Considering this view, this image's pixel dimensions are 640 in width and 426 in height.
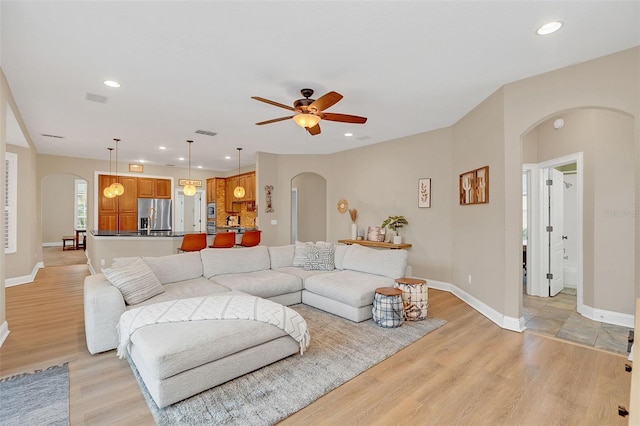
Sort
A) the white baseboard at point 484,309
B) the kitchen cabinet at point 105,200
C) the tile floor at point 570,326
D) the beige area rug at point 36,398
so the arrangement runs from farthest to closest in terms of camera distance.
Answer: the kitchen cabinet at point 105,200 → the white baseboard at point 484,309 → the tile floor at point 570,326 → the beige area rug at point 36,398

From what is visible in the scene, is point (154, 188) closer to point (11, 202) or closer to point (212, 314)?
point (11, 202)

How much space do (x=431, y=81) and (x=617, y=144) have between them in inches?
97.4

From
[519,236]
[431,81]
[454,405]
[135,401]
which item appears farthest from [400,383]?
[431,81]

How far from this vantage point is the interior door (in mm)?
5043

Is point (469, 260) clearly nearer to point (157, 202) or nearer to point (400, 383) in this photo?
point (400, 383)

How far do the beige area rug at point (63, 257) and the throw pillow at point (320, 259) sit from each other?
6.72 metres

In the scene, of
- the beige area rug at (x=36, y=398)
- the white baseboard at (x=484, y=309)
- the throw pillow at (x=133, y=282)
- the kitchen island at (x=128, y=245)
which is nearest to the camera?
the beige area rug at (x=36, y=398)

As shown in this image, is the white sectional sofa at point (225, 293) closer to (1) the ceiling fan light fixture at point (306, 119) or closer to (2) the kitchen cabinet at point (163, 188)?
(1) the ceiling fan light fixture at point (306, 119)

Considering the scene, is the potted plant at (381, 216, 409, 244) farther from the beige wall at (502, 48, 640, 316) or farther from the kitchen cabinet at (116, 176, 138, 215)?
the kitchen cabinet at (116, 176, 138, 215)

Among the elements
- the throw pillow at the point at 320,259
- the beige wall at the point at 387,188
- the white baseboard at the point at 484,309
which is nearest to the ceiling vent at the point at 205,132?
the beige wall at the point at 387,188

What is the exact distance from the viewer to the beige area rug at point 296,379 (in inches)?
80.7

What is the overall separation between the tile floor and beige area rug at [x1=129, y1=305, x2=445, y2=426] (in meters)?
1.33

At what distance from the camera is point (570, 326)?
3.72 m

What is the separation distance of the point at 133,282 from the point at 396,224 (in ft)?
14.7
